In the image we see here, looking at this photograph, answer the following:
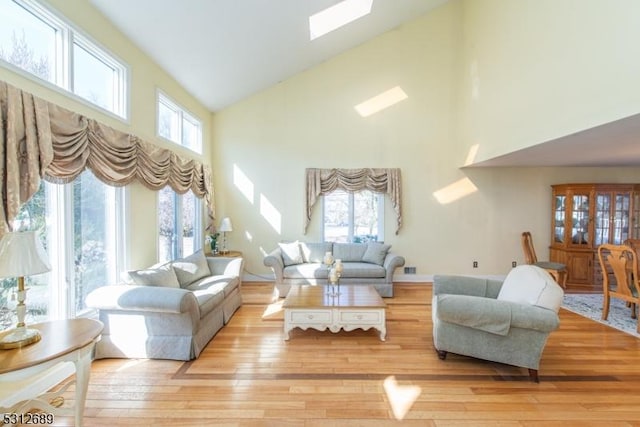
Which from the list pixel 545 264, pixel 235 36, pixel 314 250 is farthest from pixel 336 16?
pixel 545 264

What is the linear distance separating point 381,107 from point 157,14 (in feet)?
12.8

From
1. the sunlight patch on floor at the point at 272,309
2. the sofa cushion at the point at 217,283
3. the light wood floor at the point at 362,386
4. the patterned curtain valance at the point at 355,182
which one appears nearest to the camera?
the light wood floor at the point at 362,386

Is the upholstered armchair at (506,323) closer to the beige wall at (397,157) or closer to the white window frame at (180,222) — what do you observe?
the beige wall at (397,157)

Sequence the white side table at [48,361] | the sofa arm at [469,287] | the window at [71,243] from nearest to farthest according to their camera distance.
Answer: the white side table at [48,361]
the window at [71,243]
the sofa arm at [469,287]

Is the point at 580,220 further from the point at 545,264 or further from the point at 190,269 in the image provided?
the point at 190,269

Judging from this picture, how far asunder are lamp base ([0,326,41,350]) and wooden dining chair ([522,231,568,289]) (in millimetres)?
6252

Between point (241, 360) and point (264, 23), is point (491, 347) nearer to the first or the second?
point (241, 360)

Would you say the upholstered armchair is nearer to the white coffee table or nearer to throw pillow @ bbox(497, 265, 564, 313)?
throw pillow @ bbox(497, 265, 564, 313)

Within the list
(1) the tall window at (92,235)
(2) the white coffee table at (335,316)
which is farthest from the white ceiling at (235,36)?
(2) the white coffee table at (335,316)

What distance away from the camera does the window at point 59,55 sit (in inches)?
84.4

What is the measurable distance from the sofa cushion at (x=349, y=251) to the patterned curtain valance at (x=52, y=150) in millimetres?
3168

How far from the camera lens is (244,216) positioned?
230 inches

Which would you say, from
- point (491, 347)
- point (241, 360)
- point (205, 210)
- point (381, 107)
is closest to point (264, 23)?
point (381, 107)

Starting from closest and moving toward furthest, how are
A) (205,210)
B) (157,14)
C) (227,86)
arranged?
(157,14) < (227,86) < (205,210)
